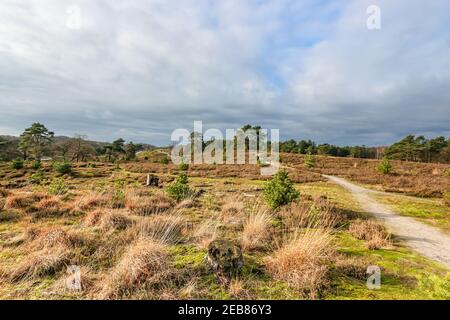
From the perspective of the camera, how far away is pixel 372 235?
6168 mm

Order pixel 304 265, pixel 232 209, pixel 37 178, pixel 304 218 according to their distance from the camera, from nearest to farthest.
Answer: pixel 304 265 → pixel 304 218 → pixel 232 209 → pixel 37 178

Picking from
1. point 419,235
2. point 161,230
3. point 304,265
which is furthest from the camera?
point 419,235

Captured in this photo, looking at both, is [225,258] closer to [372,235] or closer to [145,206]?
[372,235]

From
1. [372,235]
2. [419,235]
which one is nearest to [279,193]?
[372,235]

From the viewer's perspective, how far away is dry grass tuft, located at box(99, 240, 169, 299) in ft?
11.6

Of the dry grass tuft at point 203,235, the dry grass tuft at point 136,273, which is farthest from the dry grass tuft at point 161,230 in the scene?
the dry grass tuft at point 136,273

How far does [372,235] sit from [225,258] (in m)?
4.23

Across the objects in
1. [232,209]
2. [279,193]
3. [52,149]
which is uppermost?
[52,149]

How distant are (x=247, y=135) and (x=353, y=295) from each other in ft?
188

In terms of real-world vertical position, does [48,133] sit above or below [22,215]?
above

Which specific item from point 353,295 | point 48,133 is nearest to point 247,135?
point 48,133
